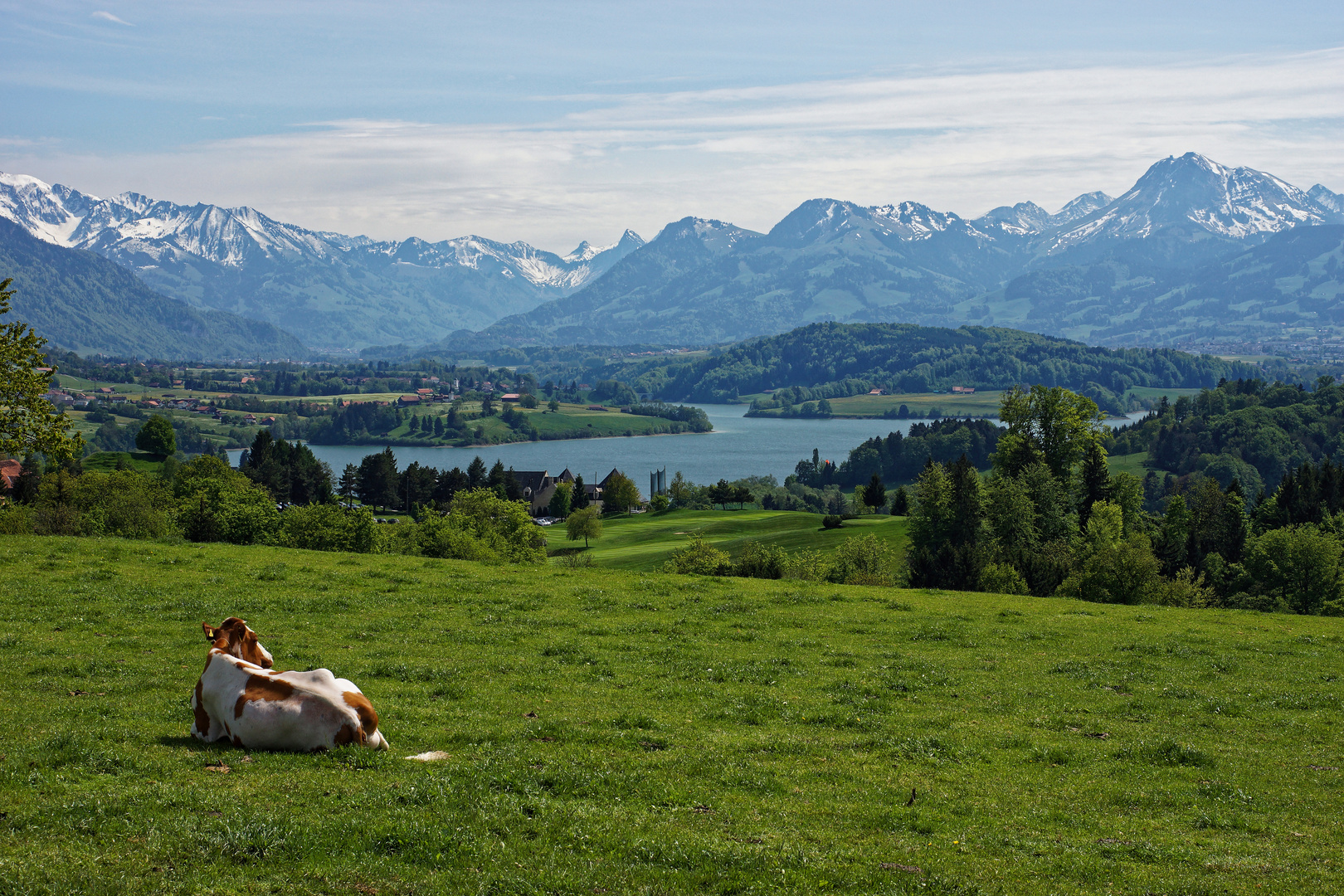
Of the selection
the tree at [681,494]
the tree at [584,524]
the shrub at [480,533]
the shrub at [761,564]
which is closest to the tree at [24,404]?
the shrub at [761,564]

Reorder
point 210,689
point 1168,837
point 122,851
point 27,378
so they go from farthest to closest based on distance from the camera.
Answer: point 27,378 < point 210,689 < point 1168,837 < point 122,851

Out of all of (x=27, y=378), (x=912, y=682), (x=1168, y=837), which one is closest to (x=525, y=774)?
(x=1168, y=837)

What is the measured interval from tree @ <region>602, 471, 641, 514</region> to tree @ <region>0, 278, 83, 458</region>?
130 m

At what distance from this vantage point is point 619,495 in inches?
6476

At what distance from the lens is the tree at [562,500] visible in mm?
163625

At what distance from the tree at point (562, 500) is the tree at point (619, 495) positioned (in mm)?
6719

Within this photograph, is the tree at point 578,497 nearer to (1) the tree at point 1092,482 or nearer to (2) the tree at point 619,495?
(2) the tree at point 619,495

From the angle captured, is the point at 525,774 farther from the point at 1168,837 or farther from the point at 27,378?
the point at 27,378

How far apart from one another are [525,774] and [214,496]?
7178 cm

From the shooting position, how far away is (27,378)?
32.6 metres

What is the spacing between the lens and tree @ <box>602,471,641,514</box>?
164500 mm

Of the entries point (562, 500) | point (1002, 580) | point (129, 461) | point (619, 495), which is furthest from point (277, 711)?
point (562, 500)

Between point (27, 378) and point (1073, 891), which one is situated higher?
point (27, 378)

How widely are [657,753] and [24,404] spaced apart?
3037 centimetres
